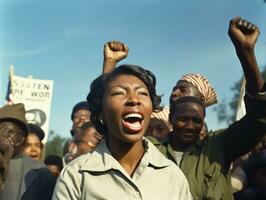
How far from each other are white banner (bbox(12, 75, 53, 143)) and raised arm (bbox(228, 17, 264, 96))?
5.60m

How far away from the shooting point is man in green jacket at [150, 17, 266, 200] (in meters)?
2.87

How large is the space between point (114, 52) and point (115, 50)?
0.02 metres

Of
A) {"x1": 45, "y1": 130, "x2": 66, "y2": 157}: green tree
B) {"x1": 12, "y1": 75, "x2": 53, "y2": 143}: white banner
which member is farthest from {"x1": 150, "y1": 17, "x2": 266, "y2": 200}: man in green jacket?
{"x1": 45, "y1": 130, "x2": 66, "y2": 157}: green tree

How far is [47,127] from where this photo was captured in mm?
7809

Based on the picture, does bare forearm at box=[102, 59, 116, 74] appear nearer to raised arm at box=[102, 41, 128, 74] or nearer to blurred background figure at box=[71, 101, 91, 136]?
raised arm at box=[102, 41, 128, 74]

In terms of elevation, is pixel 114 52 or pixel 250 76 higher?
pixel 114 52

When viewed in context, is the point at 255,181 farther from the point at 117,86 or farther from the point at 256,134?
the point at 117,86

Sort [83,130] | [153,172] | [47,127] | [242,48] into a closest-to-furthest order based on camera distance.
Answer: [153,172] < [242,48] < [83,130] < [47,127]

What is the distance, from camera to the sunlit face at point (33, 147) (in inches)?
202

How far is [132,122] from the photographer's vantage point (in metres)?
2.69

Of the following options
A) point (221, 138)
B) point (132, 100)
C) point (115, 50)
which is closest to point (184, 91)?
point (115, 50)

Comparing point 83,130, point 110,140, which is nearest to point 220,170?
point 110,140

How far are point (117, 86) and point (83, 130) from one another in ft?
6.10

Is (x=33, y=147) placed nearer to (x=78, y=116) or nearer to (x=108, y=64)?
(x=78, y=116)
